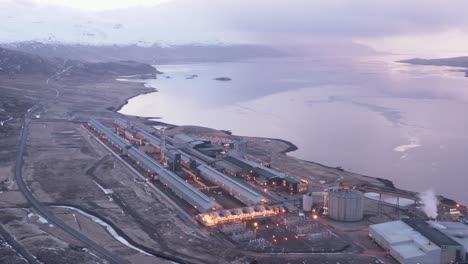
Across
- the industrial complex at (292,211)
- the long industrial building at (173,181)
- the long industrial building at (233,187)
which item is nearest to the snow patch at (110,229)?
the industrial complex at (292,211)

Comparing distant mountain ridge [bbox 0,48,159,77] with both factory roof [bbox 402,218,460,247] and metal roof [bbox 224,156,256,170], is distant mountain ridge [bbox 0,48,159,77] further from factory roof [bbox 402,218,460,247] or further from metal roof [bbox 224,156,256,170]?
factory roof [bbox 402,218,460,247]

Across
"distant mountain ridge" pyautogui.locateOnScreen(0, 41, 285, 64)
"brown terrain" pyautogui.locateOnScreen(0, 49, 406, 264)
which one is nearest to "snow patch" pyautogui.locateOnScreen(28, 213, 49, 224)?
"brown terrain" pyautogui.locateOnScreen(0, 49, 406, 264)

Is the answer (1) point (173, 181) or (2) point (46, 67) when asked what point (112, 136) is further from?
(2) point (46, 67)

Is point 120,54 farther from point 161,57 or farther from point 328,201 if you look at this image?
point 328,201

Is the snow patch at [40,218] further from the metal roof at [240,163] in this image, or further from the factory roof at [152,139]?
the factory roof at [152,139]

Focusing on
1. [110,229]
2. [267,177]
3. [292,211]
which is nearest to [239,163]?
[267,177]

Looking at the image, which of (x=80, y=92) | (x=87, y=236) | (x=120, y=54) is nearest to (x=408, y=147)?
(x=87, y=236)

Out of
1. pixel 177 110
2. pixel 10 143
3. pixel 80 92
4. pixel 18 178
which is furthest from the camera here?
pixel 80 92
